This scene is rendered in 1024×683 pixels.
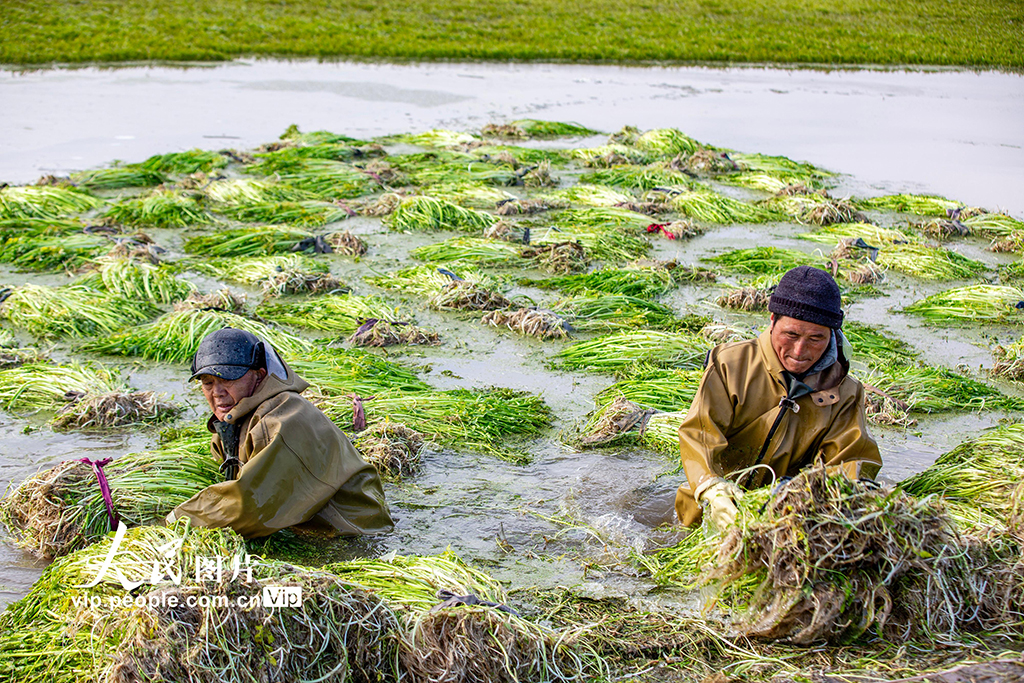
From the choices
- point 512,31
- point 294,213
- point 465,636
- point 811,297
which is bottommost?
point 294,213

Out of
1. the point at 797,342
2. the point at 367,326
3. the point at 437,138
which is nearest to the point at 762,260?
the point at 367,326

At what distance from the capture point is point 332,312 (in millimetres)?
7859

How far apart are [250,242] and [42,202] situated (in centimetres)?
311

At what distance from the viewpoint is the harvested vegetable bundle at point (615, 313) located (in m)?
7.75

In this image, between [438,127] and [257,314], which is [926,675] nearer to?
[257,314]

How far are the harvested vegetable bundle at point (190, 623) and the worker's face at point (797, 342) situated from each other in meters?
1.96

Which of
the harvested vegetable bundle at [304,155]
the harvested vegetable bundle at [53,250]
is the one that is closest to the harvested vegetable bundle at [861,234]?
the harvested vegetable bundle at [304,155]

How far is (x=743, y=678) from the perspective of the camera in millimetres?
3354

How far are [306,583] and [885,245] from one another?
28.1ft

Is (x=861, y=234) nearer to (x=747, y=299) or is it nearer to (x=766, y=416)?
(x=747, y=299)

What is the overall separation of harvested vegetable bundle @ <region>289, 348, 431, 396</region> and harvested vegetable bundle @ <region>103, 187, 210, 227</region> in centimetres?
481

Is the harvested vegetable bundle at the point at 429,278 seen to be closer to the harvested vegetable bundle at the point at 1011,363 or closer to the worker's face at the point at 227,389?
the harvested vegetable bundle at the point at 1011,363

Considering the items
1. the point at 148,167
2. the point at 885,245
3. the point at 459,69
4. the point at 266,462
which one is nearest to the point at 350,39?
the point at 459,69

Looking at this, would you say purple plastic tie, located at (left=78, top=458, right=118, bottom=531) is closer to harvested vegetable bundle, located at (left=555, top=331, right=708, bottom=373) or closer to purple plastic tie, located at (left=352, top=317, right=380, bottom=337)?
purple plastic tie, located at (left=352, top=317, right=380, bottom=337)
